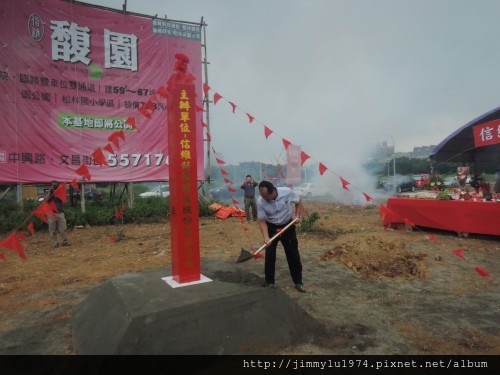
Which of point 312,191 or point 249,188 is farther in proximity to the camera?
point 312,191

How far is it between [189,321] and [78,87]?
10.6 metres

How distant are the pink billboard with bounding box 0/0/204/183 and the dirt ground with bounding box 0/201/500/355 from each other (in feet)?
9.60

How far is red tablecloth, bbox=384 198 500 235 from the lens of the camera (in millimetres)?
7914

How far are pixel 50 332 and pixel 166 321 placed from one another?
5.88 ft

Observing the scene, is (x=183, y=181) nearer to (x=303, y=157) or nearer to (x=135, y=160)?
(x=303, y=157)

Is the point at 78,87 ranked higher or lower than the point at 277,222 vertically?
higher

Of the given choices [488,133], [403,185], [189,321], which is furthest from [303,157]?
[403,185]

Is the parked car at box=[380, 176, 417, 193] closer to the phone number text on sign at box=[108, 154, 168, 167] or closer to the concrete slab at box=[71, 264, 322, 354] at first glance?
the phone number text on sign at box=[108, 154, 168, 167]

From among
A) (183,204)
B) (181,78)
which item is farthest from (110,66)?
(183,204)

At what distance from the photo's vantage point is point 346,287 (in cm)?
530

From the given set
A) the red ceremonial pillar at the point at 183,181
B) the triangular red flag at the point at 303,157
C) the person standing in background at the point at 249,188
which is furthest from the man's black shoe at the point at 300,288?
the person standing in background at the point at 249,188

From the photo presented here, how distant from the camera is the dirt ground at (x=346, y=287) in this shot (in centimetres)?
362

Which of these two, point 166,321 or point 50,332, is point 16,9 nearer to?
point 50,332

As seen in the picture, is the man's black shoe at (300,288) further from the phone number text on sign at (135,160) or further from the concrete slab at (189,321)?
the phone number text on sign at (135,160)
